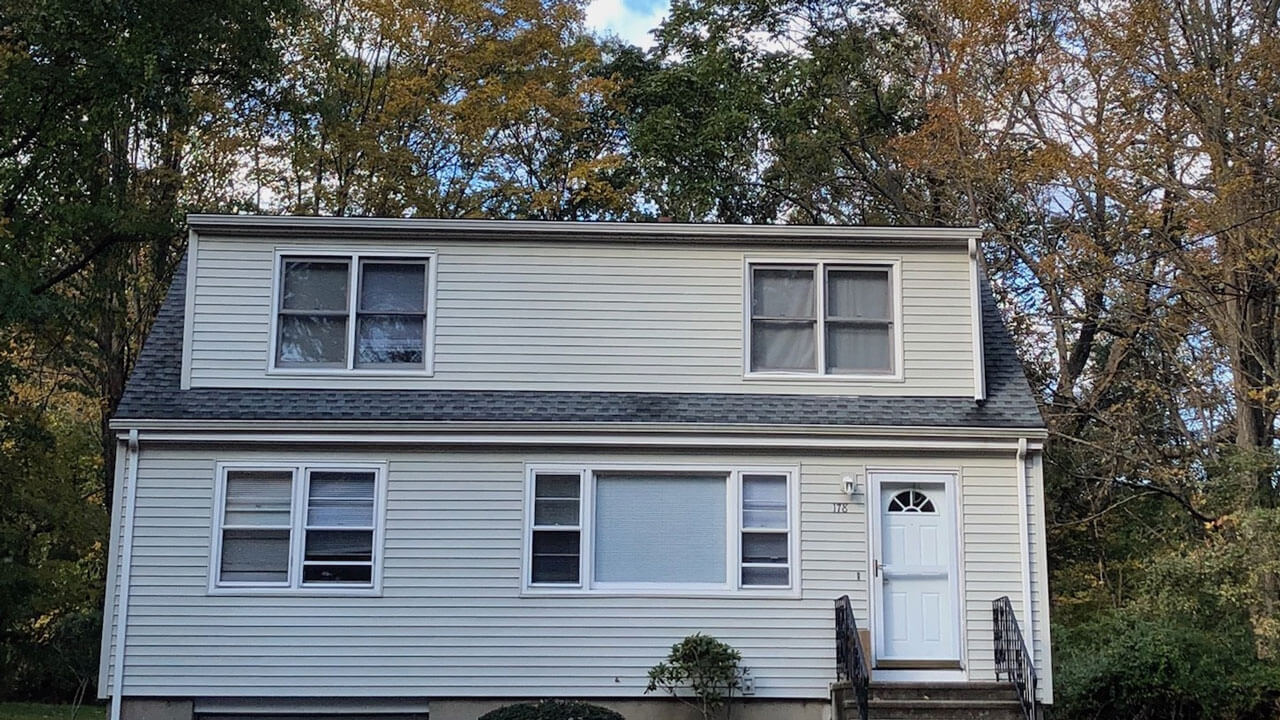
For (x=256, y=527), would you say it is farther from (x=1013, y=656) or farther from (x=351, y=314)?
(x=1013, y=656)

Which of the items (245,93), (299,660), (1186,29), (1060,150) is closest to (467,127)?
(245,93)

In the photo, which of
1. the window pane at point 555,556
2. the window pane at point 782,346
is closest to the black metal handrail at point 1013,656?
the window pane at point 782,346

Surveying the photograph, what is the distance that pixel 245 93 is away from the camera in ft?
72.4

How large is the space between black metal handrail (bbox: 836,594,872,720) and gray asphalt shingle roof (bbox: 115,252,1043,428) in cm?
189

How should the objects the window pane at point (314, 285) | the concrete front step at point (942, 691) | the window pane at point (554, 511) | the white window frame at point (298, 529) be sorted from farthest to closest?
the window pane at point (314, 285), the window pane at point (554, 511), the white window frame at point (298, 529), the concrete front step at point (942, 691)

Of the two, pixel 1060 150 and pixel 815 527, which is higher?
pixel 1060 150

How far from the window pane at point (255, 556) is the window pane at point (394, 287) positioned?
2551mm

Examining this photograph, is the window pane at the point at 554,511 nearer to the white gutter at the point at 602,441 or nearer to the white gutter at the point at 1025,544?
→ the white gutter at the point at 602,441

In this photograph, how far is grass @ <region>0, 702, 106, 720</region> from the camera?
802 inches

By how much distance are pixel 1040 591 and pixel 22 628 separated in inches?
751

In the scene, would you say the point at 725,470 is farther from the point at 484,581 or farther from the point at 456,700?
the point at 456,700

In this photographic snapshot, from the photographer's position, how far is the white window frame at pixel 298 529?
11875mm

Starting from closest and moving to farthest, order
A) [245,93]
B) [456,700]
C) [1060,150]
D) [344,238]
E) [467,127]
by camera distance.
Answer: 1. [456,700]
2. [344,238]
3. [1060,150]
4. [245,93]
5. [467,127]

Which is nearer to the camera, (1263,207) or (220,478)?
(220,478)
